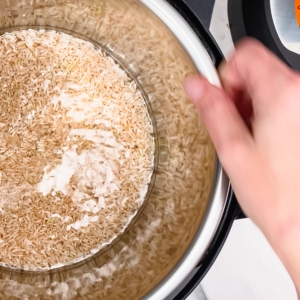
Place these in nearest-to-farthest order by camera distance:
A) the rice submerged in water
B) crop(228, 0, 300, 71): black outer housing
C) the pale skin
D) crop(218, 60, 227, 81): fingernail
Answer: the pale skin
crop(218, 60, 227, 81): fingernail
crop(228, 0, 300, 71): black outer housing
the rice submerged in water

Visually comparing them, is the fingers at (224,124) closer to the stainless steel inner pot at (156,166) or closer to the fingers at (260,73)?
the fingers at (260,73)

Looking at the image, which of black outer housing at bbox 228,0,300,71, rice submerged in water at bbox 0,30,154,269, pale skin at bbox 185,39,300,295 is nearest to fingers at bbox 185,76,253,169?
pale skin at bbox 185,39,300,295

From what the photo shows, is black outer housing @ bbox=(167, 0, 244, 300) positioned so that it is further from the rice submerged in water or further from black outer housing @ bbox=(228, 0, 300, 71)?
the rice submerged in water

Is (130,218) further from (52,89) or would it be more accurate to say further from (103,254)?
(52,89)

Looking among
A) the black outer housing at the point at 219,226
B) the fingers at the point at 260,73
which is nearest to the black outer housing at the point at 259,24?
the black outer housing at the point at 219,226

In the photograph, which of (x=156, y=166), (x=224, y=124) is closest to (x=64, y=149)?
(x=156, y=166)

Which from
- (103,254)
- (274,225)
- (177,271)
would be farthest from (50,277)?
(274,225)
